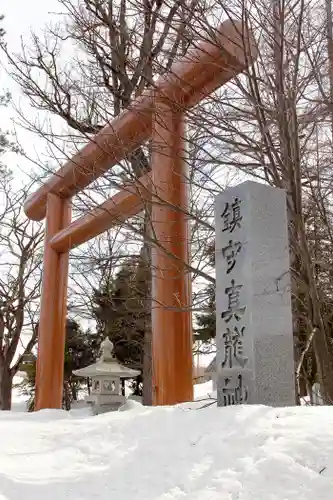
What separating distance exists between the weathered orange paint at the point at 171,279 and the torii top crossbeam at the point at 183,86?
24 centimetres

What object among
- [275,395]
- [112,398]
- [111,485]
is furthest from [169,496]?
[112,398]

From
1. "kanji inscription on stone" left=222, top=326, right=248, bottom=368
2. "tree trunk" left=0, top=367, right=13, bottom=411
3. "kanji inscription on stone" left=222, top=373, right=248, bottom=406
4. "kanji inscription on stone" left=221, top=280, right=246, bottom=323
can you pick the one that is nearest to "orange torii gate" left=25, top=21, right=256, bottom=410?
"kanji inscription on stone" left=221, top=280, right=246, bottom=323

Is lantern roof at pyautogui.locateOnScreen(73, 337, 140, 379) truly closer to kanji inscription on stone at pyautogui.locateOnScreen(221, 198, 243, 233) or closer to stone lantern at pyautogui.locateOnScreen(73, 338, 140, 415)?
stone lantern at pyautogui.locateOnScreen(73, 338, 140, 415)

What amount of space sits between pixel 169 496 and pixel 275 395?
5.12ft

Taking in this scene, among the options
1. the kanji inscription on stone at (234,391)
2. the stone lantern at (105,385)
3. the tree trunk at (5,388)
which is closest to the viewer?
the kanji inscription on stone at (234,391)

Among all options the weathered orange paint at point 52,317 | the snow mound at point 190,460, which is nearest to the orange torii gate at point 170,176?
the snow mound at point 190,460

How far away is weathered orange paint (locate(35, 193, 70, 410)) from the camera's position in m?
8.56

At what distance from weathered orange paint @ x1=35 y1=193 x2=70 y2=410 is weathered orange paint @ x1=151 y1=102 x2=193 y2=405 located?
11.6 feet

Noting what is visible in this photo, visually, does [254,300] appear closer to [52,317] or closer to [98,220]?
[98,220]

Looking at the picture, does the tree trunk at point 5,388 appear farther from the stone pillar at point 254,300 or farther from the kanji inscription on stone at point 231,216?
the kanji inscription on stone at point 231,216

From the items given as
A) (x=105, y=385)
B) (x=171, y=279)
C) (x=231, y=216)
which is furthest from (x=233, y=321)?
(x=105, y=385)

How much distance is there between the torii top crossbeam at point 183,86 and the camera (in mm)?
4320

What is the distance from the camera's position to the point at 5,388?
1338cm

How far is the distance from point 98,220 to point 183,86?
2866 millimetres
